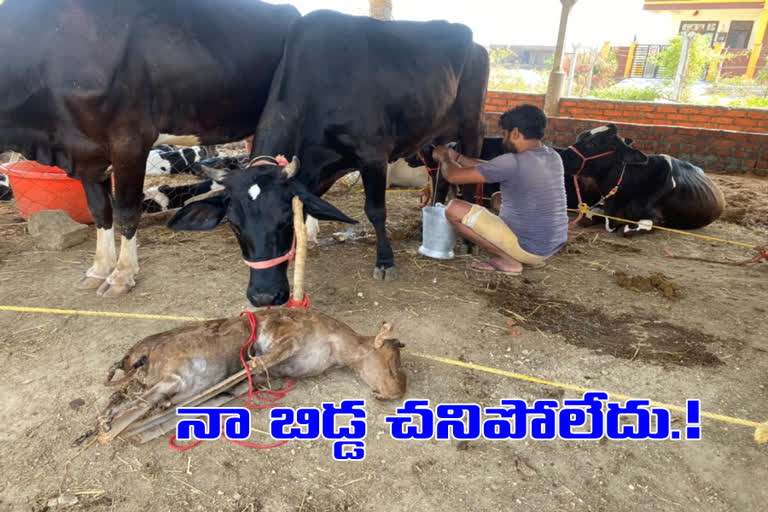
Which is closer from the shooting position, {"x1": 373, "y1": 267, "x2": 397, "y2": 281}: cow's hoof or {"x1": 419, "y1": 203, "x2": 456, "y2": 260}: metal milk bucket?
{"x1": 373, "y1": 267, "x2": 397, "y2": 281}: cow's hoof

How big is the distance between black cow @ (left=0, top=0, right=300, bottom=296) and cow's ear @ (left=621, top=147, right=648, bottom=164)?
3.67 m

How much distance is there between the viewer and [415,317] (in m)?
3.73

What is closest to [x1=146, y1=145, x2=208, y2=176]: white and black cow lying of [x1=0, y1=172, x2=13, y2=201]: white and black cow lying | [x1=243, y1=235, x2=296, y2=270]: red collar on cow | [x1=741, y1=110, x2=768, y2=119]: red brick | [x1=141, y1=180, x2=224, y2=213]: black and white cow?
[x1=141, y1=180, x2=224, y2=213]: black and white cow

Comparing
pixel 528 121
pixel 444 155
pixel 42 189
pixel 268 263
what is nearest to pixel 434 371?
pixel 268 263

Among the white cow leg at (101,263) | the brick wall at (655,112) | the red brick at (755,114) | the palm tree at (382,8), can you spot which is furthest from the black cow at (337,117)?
the red brick at (755,114)

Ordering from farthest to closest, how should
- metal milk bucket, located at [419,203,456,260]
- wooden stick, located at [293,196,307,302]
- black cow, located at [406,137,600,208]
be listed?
black cow, located at [406,137,600,208] → metal milk bucket, located at [419,203,456,260] → wooden stick, located at [293,196,307,302]

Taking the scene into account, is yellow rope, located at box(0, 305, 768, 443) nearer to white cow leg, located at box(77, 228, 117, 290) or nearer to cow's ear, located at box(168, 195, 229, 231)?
white cow leg, located at box(77, 228, 117, 290)

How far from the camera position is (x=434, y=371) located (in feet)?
10.0

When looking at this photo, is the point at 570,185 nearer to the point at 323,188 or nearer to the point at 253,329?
the point at 323,188

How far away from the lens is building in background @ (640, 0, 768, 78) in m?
22.0

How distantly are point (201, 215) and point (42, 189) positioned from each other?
294 cm

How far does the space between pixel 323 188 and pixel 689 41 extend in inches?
450

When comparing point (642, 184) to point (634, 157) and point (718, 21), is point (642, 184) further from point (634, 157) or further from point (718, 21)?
point (718, 21)

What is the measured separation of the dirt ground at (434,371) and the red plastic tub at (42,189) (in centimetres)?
37
